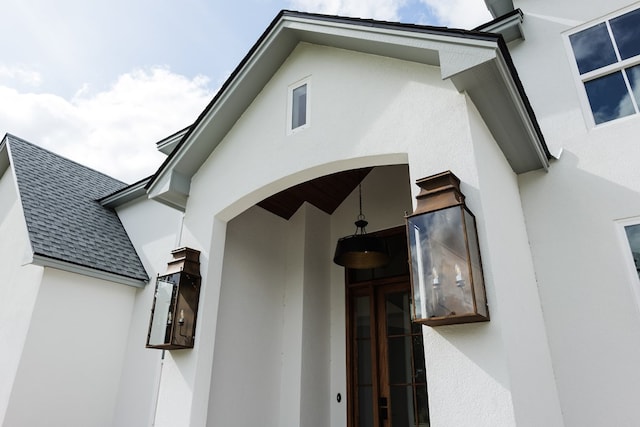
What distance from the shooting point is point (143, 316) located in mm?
7012

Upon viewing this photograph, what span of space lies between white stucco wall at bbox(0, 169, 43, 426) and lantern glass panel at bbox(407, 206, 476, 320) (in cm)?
585

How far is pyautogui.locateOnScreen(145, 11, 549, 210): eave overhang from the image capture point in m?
3.28

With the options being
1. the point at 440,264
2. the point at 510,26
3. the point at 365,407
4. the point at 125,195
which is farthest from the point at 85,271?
the point at 510,26

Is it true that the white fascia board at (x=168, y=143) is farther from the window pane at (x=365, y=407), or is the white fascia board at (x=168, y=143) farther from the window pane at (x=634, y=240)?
the window pane at (x=634, y=240)

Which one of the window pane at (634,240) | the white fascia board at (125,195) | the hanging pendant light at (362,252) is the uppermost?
the white fascia board at (125,195)

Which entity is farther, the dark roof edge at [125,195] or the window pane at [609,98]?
the dark roof edge at [125,195]

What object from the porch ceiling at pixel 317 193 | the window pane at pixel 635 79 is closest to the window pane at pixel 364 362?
the porch ceiling at pixel 317 193

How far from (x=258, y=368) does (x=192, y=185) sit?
101 inches

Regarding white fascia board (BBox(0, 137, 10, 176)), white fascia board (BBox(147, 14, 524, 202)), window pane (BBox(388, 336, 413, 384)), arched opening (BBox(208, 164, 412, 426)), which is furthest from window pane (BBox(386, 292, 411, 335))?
white fascia board (BBox(0, 137, 10, 176))

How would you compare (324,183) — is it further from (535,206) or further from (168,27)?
(168,27)

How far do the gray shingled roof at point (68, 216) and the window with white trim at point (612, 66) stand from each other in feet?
23.4

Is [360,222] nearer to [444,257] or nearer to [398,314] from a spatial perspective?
[398,314]

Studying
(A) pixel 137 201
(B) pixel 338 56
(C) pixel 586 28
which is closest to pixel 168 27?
(A) pixel 137 201

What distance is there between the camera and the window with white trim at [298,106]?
459 centimetres
